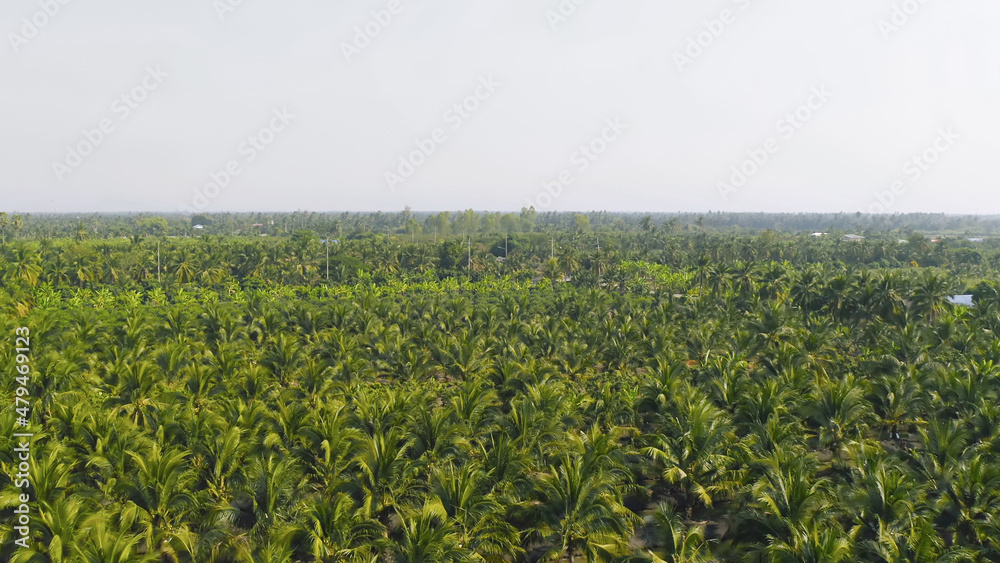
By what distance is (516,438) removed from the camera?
78.1 feet

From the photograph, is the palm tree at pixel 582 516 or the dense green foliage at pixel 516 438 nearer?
the dense green foliage at pixel 516 438

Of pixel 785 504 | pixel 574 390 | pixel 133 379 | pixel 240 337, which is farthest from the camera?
pixel 240 337

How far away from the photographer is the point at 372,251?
100 m

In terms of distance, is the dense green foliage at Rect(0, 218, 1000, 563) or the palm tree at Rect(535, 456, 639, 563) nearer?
the dense green foliage at Rect(0, 218, 1000, 563)

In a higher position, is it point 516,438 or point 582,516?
point 516,438

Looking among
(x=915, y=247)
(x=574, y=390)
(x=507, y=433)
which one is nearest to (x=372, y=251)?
(x=574, y=390)

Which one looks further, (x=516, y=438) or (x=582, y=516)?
(x=516, y=438)

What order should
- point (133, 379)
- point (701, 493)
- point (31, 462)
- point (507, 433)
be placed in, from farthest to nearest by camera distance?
point (133, 379), point (507, 433), point (701, 493), point (31, 462)

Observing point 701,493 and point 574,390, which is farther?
point 574,390

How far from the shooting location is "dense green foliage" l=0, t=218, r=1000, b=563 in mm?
17859

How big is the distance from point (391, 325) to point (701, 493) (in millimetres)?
26894

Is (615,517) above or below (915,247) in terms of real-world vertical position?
below

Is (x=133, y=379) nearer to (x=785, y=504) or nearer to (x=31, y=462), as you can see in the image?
(x=31, y=462)

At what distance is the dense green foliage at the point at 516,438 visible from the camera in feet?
58.6
